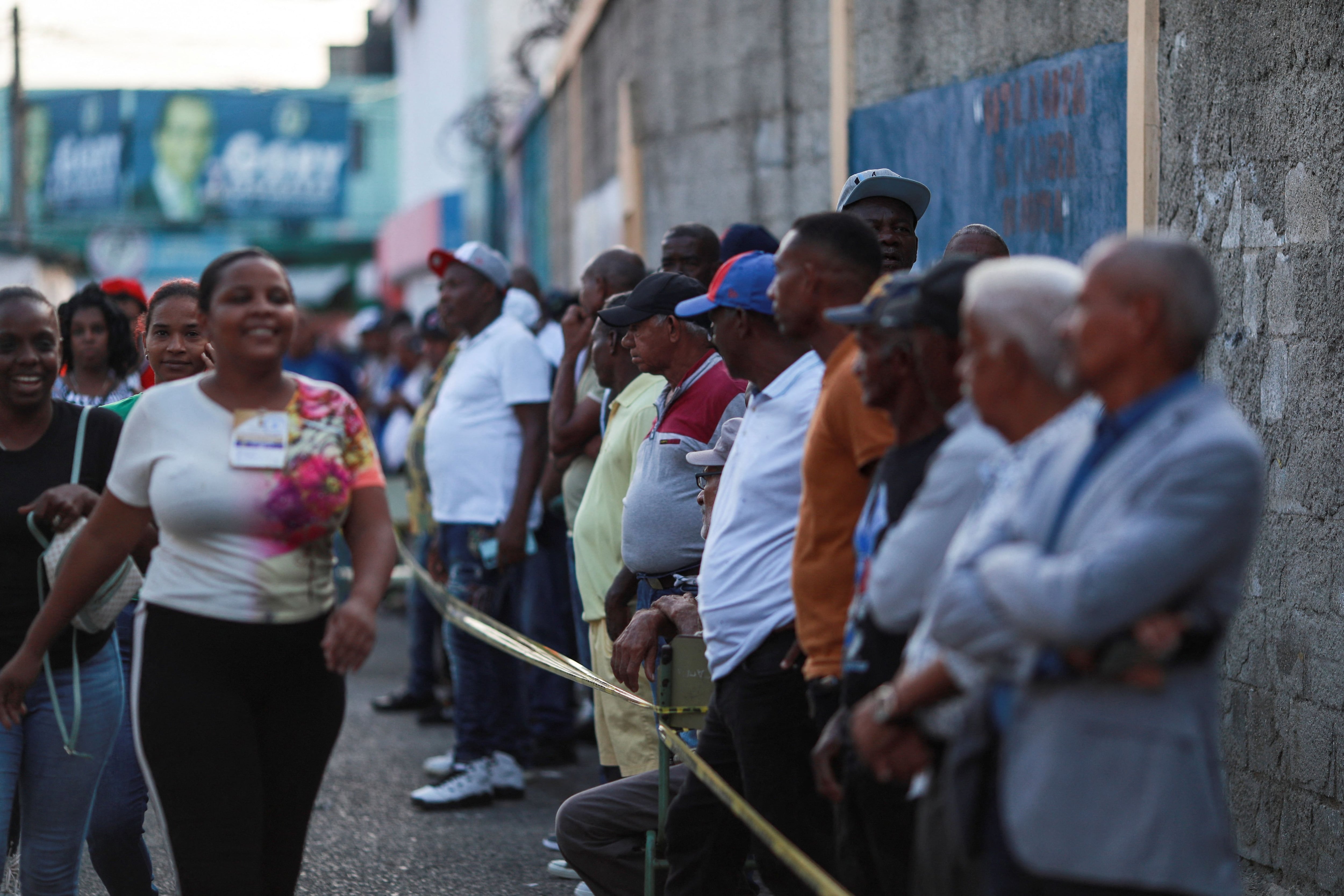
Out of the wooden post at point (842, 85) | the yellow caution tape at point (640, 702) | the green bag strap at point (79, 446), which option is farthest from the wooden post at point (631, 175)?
the green bag strap at point (79, 446)

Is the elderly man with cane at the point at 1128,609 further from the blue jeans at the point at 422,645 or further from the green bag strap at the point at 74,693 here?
the blue jeans at the point at 422,645

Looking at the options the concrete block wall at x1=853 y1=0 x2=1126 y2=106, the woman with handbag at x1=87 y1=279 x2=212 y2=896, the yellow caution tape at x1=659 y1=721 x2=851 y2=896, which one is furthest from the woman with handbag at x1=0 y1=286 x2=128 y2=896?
the concrete block wall at x1=853 y1=0 x2=1126 y2=106

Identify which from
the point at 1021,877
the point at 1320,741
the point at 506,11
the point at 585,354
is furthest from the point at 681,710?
the point at 506,11

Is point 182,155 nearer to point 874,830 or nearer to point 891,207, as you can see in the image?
point 891,207

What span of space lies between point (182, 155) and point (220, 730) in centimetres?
4694

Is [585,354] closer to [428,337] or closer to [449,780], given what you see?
[449,780]

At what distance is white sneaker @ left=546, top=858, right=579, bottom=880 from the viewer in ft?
20.0

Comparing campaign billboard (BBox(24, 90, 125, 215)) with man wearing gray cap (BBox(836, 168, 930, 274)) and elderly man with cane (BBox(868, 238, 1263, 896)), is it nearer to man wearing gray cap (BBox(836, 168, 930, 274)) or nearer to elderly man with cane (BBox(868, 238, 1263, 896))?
→ man wearing gray cap (BBox(836, 168, 930, 274))

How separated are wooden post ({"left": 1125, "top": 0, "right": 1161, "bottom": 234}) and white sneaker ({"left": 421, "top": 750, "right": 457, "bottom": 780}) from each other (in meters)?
4.13

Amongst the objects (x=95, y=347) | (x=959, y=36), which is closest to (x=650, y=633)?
(x=95, y=347)

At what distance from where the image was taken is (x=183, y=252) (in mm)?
46375

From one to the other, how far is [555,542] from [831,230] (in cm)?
460

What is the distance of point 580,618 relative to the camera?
727 centimetres

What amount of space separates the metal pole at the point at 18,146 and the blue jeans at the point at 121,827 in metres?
30.2
